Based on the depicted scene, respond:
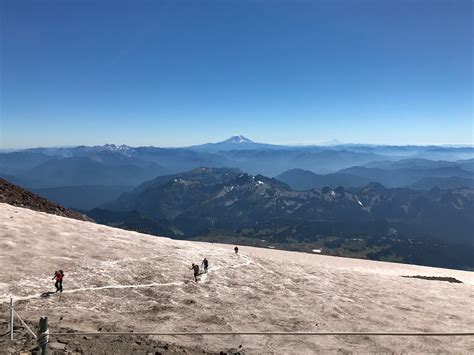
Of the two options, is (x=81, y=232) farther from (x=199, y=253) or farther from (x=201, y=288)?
(x=201, y=288)

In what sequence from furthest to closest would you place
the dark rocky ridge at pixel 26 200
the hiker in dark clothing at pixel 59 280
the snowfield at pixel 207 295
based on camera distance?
the dark rocky ridge at pixel 26 200
the hiker in dark clothing at pixel 59 280
the snowfield at pixel 207 295

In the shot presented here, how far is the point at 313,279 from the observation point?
5288 centimetres

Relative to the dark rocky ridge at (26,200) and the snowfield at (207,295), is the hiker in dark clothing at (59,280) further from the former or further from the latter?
the dark rocky ridge at (26,200)

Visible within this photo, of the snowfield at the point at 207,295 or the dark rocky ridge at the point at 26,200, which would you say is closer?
the snowfield at the point at 207,295

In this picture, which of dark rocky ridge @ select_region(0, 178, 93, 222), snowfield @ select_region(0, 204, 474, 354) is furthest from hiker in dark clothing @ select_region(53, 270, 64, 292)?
dark rocky ridge @ select_region(0, 178, 93, 222)

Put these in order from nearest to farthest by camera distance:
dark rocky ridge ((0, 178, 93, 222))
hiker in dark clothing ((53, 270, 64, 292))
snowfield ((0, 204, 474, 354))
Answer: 1. snowfield ((0, 204, 474, 354))
2. hiker in dark clothing ((53, 270, 64, 292))
3. dark rocky ridge ((0, 178, 93, 222))

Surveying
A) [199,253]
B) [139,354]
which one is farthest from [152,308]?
[199,253]

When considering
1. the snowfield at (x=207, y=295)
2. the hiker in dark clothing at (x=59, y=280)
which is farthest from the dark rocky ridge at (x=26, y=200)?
the hiker in dark clothing at (x=59, y=280)

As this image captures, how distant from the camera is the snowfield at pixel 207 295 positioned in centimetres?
2888

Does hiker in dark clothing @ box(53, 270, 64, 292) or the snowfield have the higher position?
hiker in dark clothing @ box(53, 270, 64, 292)

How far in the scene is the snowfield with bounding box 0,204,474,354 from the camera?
94.7ft

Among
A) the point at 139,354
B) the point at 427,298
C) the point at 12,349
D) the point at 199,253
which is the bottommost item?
the point at 427,298

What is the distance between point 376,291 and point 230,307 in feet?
81.0

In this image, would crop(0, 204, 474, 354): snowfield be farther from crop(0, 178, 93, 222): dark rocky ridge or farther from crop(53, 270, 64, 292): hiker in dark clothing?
crop(0, 178, 93, 222): dark rocky ridge
